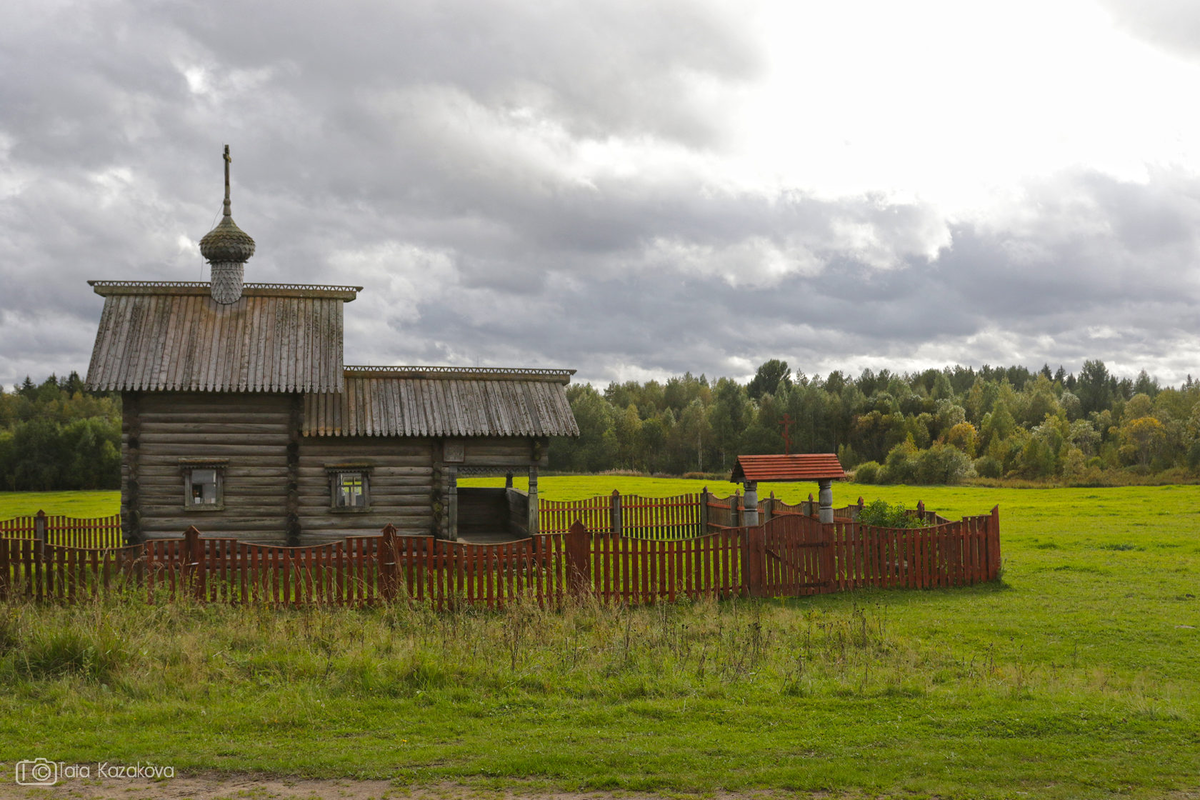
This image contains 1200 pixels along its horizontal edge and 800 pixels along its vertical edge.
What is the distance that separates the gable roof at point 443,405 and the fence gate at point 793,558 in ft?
26.9

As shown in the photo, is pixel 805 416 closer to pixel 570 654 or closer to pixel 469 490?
pixel 469 490

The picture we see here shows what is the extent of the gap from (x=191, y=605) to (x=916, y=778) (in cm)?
1132

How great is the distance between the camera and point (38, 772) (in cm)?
701

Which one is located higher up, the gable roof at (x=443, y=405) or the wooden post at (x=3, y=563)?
the gable roof at (x=443, y=405)

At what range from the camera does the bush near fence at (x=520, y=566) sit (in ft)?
45.6

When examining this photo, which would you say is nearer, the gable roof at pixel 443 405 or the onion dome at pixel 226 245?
the gable roof at pixel 443 405

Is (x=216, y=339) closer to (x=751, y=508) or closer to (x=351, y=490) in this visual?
(x=351, y=490)

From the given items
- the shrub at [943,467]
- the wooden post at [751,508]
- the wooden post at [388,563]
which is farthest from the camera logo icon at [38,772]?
the shrub at [943,467]

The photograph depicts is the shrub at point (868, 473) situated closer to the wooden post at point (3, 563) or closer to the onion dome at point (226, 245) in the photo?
the onion dome at point (226, 245)

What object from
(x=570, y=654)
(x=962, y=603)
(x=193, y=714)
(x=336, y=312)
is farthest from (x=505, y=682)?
(x=336, y=312)

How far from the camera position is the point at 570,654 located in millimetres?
10258

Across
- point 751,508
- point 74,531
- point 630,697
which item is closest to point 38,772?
point 630,697

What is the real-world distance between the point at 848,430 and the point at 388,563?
97442 mm

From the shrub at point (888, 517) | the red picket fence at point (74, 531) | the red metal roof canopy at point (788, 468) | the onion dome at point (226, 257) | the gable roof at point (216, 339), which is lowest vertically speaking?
the red picket fence at point (74, 531)
